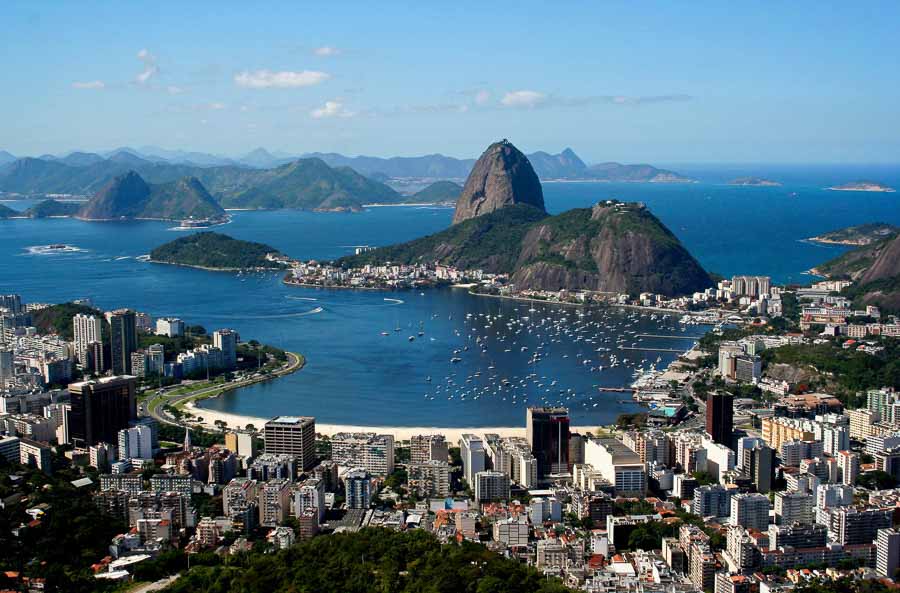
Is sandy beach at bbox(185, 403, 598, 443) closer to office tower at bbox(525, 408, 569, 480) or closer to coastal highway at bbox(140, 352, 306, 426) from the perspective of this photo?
coastal highway at bbox(140, 352, 306, 426)

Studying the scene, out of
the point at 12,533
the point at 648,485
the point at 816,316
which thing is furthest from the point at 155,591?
the point at 816,316

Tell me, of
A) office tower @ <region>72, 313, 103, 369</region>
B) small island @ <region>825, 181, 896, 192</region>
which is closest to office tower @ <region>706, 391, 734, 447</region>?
office tower @ <region>72, 313, 103, 369</region>

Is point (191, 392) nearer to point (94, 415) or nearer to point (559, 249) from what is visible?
point (94, 415)

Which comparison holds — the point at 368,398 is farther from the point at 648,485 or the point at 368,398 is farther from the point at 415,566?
the point at 415,566

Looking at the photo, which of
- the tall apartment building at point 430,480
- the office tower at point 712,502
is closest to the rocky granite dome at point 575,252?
the tall apartment building at point 430,480

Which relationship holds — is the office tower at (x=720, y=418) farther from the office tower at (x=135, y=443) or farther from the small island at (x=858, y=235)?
the small island at (x=858, y=235)

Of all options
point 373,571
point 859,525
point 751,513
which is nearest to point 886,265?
point 751,513
